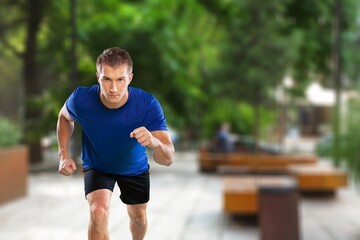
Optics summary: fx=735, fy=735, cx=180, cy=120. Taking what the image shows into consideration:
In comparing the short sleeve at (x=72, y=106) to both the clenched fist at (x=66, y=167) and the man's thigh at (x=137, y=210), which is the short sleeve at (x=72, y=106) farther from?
the man's thigh at (x=137, y=210)

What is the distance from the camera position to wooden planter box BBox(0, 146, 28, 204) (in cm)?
1797

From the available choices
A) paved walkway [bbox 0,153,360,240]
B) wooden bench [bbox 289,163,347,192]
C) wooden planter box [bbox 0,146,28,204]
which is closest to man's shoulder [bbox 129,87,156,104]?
paved walkway [bbox 0,153,360,240]

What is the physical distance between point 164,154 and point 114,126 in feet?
0.34

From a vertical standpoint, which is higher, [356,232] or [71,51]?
[71,51]

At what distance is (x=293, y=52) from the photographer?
3519 centimetres

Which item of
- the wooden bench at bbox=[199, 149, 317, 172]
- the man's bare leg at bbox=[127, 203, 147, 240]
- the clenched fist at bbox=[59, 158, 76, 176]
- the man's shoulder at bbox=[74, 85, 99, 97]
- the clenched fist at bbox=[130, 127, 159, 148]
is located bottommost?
the wooden bench at bbox=[199, 149, 317, 172]

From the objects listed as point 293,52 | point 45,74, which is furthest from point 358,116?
point 45,74

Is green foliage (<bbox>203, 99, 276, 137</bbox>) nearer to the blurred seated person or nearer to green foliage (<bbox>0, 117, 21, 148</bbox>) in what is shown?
the blurred seated person

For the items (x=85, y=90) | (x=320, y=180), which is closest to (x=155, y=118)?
(x=85, y=90)

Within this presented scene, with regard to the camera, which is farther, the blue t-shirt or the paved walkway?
the paved walkway

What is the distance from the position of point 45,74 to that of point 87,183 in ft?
124

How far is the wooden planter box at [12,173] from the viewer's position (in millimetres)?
17969

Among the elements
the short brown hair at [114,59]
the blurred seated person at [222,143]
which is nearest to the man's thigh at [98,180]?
the short brown hair at [114,59]

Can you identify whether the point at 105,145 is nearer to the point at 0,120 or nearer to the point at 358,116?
the point at 358,116
